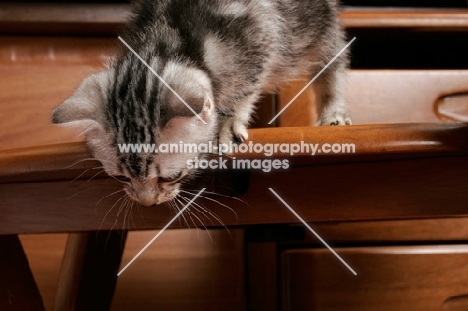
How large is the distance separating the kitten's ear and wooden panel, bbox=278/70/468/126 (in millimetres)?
619

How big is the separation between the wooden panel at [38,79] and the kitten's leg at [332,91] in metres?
0.60

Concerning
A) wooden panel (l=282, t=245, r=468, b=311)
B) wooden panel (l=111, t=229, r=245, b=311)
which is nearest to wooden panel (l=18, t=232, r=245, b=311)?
wooden panel (l=111, t=229, r=245, b=311)

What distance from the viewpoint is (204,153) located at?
74 cm

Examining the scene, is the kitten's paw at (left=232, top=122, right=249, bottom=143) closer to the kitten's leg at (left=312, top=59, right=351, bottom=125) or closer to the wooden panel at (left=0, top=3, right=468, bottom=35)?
the kitten's leg at (left=312, top=59, right=351, bottom=125)

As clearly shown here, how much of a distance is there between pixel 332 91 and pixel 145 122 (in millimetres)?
556

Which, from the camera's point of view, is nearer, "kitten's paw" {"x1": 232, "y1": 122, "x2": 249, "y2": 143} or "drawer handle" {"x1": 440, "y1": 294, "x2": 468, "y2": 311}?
"kitten's paw" {"x1": 232, "y1": 122, "x2": 249, "y2": 143}

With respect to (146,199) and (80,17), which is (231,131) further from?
(80,17)

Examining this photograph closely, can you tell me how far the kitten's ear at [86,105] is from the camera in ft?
2.32

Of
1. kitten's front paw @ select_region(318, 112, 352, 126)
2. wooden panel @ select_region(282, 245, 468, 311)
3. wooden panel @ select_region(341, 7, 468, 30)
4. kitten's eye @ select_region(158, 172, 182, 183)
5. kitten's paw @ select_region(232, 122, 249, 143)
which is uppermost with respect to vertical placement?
wooden panel @ select_region(341, 7, 468, 30)

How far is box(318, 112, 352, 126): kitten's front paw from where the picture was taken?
3.46 feet

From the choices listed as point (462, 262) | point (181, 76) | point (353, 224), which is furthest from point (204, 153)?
point (462, 262)

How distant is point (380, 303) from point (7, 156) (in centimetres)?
92

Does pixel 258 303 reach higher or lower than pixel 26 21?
lower

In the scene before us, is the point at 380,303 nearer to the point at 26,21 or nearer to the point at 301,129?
the point at 301,129
